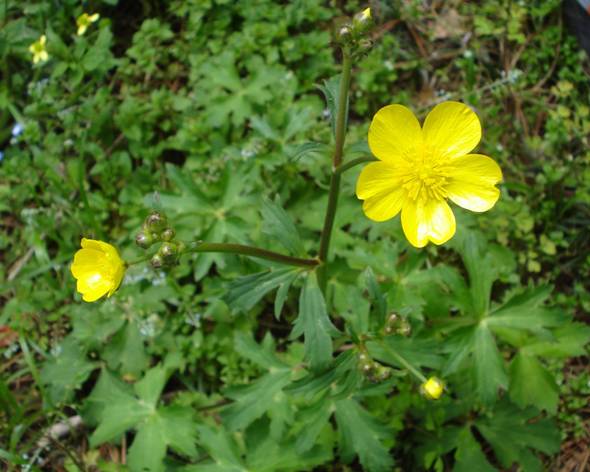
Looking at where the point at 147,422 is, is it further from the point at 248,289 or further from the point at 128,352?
the point at 248,289

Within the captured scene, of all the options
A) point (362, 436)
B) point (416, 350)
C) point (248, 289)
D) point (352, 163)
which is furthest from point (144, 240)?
point (362, 436)

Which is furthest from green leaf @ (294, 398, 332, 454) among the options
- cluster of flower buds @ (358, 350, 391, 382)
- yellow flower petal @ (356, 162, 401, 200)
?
yellow flower petal @ (356, 162, 401, 200)

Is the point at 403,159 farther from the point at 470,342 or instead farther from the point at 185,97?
the point at 185,97

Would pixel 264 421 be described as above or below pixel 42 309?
below

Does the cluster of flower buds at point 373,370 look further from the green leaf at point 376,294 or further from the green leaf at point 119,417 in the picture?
the green leaf at point 119,417

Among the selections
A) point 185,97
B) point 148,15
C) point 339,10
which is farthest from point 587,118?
point 148,15

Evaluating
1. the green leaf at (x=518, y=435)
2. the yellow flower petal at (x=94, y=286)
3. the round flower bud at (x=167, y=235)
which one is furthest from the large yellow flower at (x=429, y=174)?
the green leaf at (x=518, y=435)
